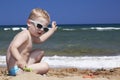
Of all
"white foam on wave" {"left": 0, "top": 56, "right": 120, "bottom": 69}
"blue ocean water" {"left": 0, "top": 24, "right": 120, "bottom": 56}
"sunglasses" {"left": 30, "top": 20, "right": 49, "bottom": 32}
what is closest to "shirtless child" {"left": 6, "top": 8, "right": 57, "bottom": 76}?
"sunglasses" {"left": 30, "top": 20, "right": 49, "bottom": 32}

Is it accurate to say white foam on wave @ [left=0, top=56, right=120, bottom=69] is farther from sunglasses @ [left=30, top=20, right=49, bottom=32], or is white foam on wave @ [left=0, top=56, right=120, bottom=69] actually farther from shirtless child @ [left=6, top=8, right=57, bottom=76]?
sunglasses @ [left=30, top=20, right=49, bottom=32]

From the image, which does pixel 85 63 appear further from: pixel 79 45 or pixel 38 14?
pixel 79 45

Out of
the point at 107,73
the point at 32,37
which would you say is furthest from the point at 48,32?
the point at 107,73

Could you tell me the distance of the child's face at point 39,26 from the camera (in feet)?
15.3

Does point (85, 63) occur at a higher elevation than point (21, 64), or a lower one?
lower

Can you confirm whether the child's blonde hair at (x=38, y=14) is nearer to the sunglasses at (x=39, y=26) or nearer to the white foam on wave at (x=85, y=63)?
the sunglasses at (x=39, y=26)

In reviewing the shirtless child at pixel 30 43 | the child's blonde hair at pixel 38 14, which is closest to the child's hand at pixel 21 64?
the shirtless child at pixel 30 43

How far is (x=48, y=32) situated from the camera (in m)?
4.99

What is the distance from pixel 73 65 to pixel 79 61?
72 centimetres

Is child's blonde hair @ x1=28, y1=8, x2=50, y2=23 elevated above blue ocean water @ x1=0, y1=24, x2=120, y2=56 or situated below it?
above

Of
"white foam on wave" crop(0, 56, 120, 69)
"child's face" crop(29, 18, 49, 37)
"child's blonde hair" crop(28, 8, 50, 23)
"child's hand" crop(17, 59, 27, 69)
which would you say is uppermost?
"child's blonde hair" crop(28, 8, 50, 23)

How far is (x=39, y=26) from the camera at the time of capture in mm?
4645

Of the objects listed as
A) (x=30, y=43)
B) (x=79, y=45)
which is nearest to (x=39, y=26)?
(x=30, y=43)

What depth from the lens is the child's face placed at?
4660 mm
